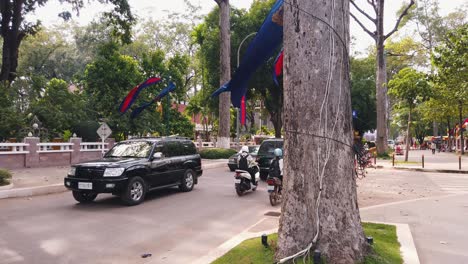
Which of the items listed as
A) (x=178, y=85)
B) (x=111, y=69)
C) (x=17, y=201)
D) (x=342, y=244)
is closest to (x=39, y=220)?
(x=17, y=201)

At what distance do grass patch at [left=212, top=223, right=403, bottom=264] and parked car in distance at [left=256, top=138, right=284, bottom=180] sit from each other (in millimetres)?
9359

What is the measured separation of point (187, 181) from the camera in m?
12.4

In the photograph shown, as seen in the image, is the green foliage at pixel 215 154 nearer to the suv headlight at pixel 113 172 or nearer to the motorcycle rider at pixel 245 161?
the motorcycle rider at pixel 245 161

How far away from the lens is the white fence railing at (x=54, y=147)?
19181 mm

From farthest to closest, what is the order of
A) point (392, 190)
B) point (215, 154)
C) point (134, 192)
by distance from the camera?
point (215, 154) < point (392, 190) < point (134, 192)

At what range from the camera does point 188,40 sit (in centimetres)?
4975

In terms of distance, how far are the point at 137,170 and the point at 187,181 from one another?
106 inches

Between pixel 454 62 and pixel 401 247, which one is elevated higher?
pixel 454 62

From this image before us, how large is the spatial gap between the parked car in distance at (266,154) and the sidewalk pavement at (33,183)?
713 centimetres

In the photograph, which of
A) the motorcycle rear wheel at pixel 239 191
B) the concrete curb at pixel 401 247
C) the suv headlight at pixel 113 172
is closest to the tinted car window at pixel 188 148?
the motorcycle rear wheel at pixel 239 191

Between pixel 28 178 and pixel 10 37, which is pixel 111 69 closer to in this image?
pixel 10 37

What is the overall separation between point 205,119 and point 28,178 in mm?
33746

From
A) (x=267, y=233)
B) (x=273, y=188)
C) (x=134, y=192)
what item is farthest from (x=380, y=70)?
(x=267, y=233)

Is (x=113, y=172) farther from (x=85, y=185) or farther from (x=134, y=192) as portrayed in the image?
(x=134, y=192)
